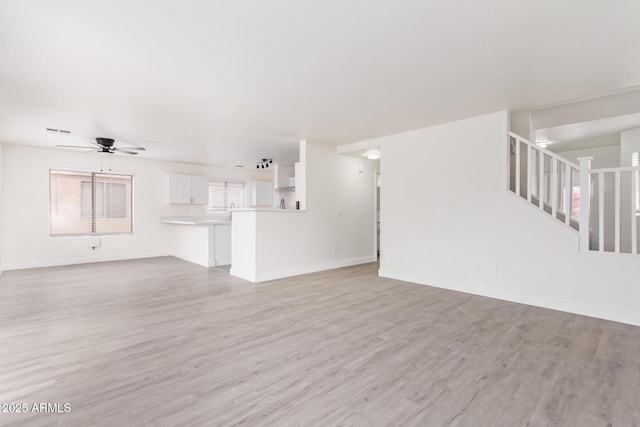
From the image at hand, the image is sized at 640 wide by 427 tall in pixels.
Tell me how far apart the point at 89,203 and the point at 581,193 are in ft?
29.6

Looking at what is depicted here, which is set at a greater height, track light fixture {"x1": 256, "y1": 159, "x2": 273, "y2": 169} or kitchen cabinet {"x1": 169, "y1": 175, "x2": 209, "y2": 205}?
track light fixture {"x1": 256, "y1": 159, "x2": 273, "y2": 169}

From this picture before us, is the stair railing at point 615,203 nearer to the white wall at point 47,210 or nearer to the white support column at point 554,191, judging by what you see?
the white support column at point 554,191

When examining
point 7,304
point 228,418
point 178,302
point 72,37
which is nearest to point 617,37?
point 228,418

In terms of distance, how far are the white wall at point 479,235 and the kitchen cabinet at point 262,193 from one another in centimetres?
488

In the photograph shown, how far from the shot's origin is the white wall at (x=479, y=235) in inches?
130

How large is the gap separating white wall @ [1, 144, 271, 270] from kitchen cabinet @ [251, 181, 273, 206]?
194 cm

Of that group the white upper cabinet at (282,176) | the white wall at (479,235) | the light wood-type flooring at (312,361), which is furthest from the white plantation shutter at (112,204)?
the white wall at (479,235)

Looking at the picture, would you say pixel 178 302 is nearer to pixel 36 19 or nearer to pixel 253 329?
pixel 253 329

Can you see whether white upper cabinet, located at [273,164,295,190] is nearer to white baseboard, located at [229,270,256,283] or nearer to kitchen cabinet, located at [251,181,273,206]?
kitchen cabinet, located at [251,181,273,206]

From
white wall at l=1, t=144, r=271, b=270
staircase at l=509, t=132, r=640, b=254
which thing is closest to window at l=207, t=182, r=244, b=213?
white wall at l=1, t=144, r=271, b=270

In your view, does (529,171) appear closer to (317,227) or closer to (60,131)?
(317,227)

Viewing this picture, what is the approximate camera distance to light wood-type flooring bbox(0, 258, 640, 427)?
169cm

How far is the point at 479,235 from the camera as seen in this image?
4.09 meters

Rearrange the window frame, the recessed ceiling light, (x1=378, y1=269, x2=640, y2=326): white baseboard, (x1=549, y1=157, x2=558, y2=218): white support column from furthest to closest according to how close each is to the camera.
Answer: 1. the window frame
2. the recessed ceiling light
3. (x1=549, y1=157, x2=558, y2=218): white support column
4. (x1=378, y1=269, x2=640, y2=326): white baseboard
